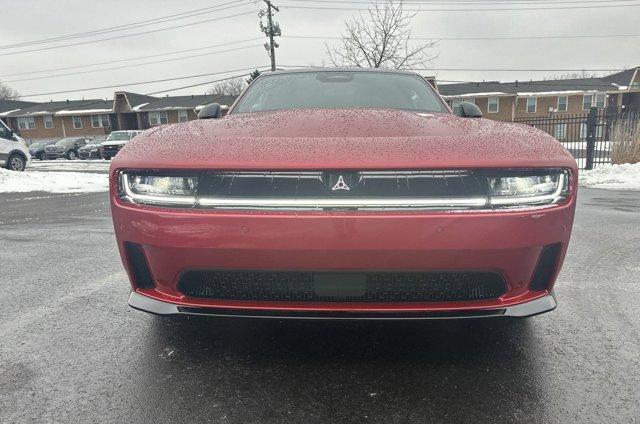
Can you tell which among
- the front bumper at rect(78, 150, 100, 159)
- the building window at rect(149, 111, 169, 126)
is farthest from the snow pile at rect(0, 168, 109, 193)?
the building window at rect(149, 111, 169, 126)

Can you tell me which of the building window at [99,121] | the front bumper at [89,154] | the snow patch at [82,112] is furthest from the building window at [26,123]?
the front bumper at [89,154]

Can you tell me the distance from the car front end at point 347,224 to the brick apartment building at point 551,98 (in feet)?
130

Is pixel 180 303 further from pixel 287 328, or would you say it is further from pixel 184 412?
pixel 287 328

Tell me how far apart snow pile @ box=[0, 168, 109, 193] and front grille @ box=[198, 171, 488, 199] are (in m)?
9.43

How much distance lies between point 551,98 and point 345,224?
1764 inches

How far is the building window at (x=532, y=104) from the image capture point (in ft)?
132

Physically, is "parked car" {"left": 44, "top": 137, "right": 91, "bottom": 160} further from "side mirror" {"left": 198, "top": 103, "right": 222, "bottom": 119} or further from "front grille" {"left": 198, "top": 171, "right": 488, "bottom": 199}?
"front grille" {"left": 198, "top": 171, "right": 488, "bottom": 199}

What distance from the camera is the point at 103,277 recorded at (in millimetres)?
3439

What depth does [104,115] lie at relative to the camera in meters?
49.0

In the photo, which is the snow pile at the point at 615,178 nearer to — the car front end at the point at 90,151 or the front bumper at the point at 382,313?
the front bumper at the point at 382,313

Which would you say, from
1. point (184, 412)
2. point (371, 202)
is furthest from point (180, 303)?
point (371, 202)

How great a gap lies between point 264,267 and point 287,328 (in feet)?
2.41

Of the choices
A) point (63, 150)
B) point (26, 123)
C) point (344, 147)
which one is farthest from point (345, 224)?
point (26, 123)

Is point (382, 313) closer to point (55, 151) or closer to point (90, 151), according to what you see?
point (90, 151)
